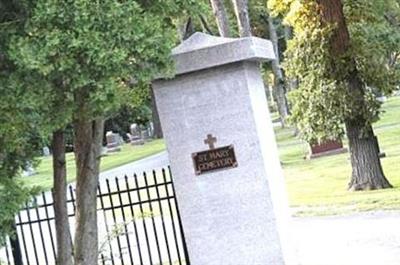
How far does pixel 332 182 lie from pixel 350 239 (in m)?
8.09

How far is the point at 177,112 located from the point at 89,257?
151 centimetres

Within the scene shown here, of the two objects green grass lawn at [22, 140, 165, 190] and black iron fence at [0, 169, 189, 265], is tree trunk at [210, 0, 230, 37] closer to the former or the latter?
black iron fence at [0, 169, 189, 265]

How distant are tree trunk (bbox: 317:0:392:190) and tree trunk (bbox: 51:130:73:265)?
8.99 metres

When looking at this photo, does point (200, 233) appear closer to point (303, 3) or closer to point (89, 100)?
point (89, 100)

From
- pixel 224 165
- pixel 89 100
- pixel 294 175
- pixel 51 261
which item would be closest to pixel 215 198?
pixel 224 165

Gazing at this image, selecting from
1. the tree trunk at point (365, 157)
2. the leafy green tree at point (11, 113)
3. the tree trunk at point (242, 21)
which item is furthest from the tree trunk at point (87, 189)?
the tree trunk at point (242, 21)

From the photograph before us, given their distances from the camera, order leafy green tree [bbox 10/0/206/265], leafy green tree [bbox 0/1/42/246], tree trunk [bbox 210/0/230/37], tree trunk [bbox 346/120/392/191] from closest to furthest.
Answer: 1. leafy green tree [bbox 10/0/206/265]
2. leafy green tree [bbox 0/1/42/246]
3. tree trunk [bbox 346/120/392/191]
4. tree trunk [bbox 210/0/230/37]

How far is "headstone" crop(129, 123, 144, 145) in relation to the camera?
4644cm

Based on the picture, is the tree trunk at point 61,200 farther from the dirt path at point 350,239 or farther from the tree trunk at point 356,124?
the tree trunk at point 356,124

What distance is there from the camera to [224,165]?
265 inches

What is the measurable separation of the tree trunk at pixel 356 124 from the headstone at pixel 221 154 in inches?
320

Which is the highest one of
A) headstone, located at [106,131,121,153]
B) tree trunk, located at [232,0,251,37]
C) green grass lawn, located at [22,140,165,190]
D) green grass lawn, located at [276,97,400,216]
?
tree trunk, located at [232,0,251,37]

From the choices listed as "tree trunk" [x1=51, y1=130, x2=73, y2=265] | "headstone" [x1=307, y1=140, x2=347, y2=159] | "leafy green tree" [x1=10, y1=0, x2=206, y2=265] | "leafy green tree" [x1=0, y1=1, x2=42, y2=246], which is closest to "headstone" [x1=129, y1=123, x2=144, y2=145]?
"headstone" [x1=307, y1=140, x2=347, y2=159]

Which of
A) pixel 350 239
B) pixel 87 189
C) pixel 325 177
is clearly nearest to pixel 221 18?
pixel 325 177
